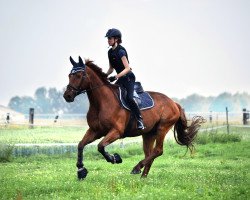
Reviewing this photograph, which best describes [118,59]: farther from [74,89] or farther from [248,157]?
[248,157]

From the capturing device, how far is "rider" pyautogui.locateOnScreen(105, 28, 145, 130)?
13914mm

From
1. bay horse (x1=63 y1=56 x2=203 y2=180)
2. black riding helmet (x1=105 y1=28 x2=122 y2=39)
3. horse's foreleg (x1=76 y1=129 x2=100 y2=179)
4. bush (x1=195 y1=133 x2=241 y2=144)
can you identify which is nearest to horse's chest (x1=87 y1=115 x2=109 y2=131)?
bay horse (x1=63 y1=56 x2=203 y2=180)

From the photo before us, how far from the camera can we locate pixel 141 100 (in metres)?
14.7

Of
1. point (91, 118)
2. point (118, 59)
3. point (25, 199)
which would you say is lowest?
point (25, 199)

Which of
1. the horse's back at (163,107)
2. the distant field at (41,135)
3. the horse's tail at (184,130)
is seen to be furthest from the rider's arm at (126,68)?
the distant field at (41,135)

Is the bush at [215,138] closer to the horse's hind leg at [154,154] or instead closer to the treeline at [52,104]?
the horse's hind leg at [154,154]

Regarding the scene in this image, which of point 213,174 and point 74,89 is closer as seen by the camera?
point 74,89

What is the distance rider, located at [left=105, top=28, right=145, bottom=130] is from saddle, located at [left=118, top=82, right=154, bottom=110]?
12 centimetres

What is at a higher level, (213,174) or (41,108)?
(41,108)

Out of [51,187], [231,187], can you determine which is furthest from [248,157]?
[51,187]

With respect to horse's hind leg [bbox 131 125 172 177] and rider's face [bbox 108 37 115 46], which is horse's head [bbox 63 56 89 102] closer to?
rider's face [bbox 108 37 115 46]

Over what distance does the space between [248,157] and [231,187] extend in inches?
420

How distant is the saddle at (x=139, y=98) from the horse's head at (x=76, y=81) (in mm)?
1026

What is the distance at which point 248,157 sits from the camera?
2245 centimetres
